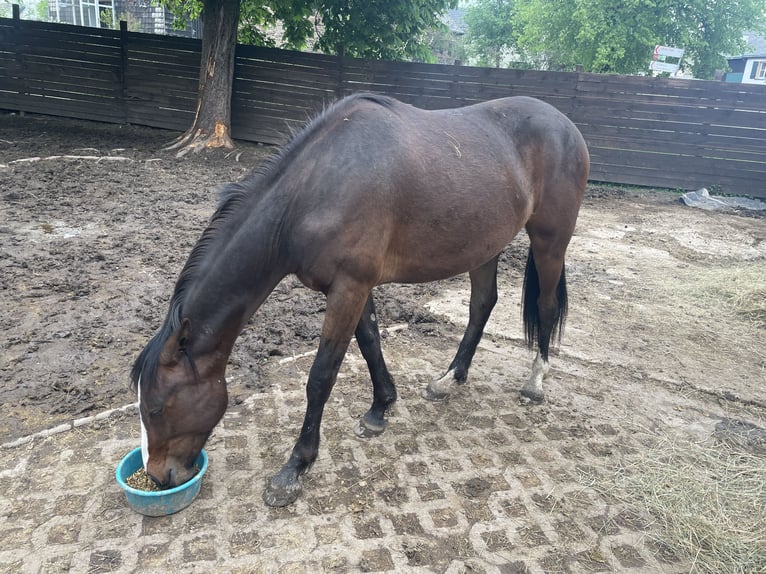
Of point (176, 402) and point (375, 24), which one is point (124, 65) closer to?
point (375, 24)

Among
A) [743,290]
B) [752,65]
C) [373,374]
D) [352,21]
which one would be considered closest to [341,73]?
[352,21]

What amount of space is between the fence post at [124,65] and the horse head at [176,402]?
11567 mm

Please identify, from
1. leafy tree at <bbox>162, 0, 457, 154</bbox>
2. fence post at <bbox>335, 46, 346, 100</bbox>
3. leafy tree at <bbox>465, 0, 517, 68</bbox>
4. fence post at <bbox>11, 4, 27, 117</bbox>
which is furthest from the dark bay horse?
leafy tree at <bbox>465, 0, 517, 68</bbox>

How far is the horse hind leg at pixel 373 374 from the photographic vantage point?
119 inches

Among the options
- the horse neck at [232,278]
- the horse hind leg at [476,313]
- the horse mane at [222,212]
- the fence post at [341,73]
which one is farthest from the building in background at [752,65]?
the horse neck at [232,278]

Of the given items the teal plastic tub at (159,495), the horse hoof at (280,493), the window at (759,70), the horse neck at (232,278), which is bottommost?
the horse hoof at (280,493)

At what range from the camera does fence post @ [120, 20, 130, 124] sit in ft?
38.3

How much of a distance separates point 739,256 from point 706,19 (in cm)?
1397

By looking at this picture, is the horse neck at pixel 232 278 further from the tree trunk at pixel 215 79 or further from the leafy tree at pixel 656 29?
the leafy tree at pixel 656 29

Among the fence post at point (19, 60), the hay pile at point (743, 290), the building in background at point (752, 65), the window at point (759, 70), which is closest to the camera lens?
the hay pile at point (743, 290)

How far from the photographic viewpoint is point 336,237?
8.02 ft

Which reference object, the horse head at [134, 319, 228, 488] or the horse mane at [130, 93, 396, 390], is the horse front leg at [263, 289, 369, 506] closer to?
the horse head at [134, 319, 228, 488]

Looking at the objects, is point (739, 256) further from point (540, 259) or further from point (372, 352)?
point (372, 352)

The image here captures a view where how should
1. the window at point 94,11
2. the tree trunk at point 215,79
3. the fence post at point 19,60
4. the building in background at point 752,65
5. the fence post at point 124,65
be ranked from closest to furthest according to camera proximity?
the tree trunk at point 215,79 → the fence post at point 124,65 → the fence post at point 19,60 → the window at point 94,11 → the building in background at point 752,65
